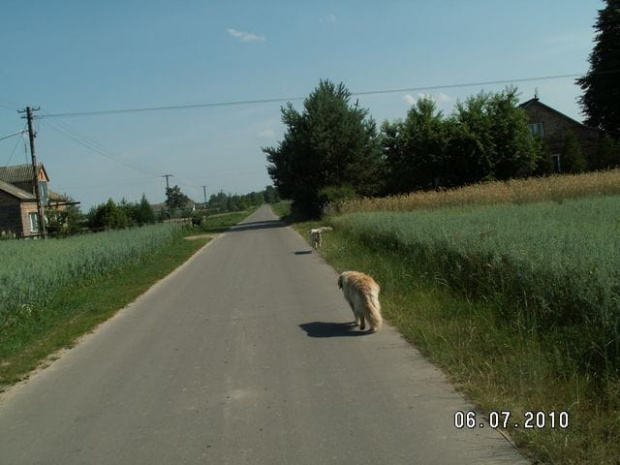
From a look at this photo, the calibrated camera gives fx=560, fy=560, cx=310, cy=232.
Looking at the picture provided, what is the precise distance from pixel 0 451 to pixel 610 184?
80.5 ft

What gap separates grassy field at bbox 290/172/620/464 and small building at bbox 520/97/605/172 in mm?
40648

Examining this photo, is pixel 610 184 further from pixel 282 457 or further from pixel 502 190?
pixel 282 457

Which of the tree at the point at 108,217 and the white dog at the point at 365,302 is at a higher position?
the tree at the point at 108,217

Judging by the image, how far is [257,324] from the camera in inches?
346

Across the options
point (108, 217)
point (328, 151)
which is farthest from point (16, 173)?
point (328, 151)

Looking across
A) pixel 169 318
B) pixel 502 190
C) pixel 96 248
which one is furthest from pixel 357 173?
pixel 169 318

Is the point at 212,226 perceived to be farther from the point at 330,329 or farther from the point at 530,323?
the point at 530,323

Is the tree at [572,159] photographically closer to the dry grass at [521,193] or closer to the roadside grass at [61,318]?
the dry grass at [521,193]

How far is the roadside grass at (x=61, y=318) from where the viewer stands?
7.56 metres

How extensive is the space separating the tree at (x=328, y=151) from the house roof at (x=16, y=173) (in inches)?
1114

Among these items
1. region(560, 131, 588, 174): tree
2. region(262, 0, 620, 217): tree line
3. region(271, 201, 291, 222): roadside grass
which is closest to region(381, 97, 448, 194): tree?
region(262, 0, 620, 217): tree line

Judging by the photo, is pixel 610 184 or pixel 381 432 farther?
pixel 610 184

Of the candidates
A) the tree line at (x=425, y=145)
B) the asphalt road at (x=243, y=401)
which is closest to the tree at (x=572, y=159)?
the tree line at (x=425, y=145)

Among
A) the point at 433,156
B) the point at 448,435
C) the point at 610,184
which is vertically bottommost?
the point at 448,435
